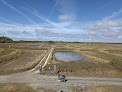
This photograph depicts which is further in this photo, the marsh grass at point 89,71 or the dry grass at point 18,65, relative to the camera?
the dry grass at point 18,65

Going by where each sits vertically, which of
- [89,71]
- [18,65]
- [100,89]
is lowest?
[18,65]

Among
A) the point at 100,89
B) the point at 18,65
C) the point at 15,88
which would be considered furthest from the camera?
the point at 18,65

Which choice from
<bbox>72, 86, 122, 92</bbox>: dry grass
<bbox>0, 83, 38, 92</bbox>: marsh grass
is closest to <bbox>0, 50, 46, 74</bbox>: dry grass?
<bbox>0, 83, 38, 92</bbox>: marsh grass

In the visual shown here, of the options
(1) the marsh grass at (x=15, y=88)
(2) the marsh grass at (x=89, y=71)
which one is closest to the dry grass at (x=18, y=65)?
(2) the marsh grass at (x=89, y=71)

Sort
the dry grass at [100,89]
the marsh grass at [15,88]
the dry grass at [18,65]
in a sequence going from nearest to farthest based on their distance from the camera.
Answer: the marsh grass at [15,88]
the dry grass at [100,89]
the dry grass at [18,65]

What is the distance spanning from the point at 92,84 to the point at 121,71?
9983 mm

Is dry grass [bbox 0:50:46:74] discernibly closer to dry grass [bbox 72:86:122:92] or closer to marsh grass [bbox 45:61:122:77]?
marsh grass [bbox 45:61:122:77]

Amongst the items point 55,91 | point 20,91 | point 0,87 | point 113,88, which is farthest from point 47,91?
point 113,88

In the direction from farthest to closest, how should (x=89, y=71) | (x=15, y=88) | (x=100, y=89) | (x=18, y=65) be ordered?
(x=18, y=65) → (x=89, y=71) → (x=100, y=89) → (x=15, y=88)

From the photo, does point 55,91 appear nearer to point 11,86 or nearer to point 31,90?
point 31,90

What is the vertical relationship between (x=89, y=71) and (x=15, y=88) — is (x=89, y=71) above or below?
above

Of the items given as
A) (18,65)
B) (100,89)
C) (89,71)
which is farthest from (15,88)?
(18,65)

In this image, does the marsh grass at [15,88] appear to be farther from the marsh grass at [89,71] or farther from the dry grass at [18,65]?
the marsh grass at [89,71]

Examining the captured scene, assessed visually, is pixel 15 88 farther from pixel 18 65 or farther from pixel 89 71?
pixel 18 65
